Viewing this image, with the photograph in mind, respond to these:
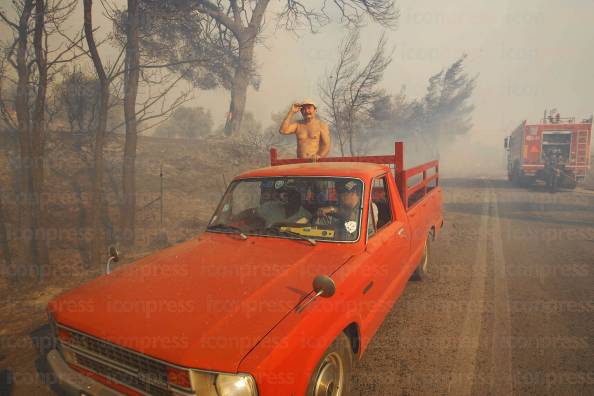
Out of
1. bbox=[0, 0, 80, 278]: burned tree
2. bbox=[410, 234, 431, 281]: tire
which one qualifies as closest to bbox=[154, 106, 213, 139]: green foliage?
bbox=[0, 0, 80, 278]: burned tree

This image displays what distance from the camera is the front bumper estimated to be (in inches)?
76.9

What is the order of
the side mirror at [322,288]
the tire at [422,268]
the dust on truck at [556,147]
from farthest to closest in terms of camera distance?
the dust on truck at [556,147], the tire at [422,268], the side mirror at [322,288]

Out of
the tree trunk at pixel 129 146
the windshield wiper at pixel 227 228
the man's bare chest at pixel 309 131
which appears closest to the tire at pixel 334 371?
the windshield wiper at pixel 227 228

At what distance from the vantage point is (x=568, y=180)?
15.2m

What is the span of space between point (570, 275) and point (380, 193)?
3.24 meters

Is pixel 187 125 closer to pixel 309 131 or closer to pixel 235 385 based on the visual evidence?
pixel 309 131

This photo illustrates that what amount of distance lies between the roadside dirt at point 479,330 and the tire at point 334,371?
1.77ft

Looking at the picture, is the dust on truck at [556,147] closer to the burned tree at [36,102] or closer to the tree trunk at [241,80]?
the tree trunk at [241,80]

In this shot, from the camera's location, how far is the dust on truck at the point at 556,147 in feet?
50.6

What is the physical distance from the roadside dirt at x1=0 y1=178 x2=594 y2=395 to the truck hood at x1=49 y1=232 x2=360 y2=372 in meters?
1.19

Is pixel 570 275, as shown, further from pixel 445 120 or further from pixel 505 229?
pixel 445 120

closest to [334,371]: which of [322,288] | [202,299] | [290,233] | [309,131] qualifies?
[322,288]

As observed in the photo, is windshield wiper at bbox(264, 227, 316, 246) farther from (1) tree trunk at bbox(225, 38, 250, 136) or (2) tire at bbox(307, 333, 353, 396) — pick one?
(1) tree trunk at bbox(225, 38, 250, 136)

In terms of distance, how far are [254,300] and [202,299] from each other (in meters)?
0.32
